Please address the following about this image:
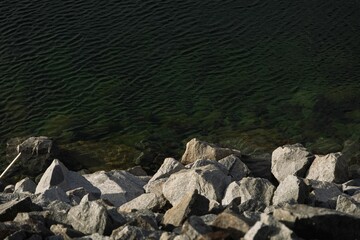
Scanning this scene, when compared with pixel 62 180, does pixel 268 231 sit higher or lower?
higher

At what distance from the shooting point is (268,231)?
15984 millimetres

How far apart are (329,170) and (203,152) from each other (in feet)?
20.5

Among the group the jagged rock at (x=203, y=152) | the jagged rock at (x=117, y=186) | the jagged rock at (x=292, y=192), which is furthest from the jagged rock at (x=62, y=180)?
the jagged rock at (x=292, y=192)

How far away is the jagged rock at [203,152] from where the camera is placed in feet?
105

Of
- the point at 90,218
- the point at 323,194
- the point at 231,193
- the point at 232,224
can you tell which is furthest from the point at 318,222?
the point at 231,193

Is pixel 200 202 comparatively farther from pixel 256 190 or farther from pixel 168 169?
pixel 168 169

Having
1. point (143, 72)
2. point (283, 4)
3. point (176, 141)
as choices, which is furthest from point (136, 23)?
point (176, 141)

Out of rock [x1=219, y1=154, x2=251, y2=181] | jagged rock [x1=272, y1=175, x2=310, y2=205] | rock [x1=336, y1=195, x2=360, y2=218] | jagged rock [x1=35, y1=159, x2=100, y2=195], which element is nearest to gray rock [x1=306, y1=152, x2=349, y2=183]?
rock [x1=219, y1=154, x2=251, y2=181]

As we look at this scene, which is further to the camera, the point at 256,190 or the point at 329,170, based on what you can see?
the point at 329,170

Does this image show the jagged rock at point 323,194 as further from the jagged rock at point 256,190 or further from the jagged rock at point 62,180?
the jagged rock at point 62,180

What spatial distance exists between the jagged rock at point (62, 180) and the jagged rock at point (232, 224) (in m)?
11.3

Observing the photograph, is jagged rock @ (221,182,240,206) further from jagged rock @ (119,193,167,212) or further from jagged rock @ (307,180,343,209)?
jagged rock @ (307,180,343,209)

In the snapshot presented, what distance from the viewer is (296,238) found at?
16.2m

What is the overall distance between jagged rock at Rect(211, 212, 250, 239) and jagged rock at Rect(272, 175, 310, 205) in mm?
4687
